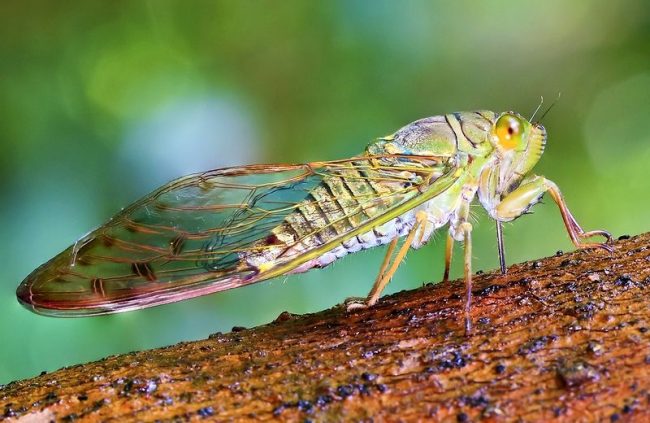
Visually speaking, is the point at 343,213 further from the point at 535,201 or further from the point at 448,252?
the point at 535,201

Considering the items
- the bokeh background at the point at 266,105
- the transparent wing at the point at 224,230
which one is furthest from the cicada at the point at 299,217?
the bokeh background at the point at 266,105

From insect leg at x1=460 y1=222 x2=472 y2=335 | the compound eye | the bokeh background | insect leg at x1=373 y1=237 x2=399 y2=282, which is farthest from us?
the bokeh background

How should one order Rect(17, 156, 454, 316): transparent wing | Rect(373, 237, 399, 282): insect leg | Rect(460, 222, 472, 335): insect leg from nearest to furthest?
Rect(460, 222, 472, 335): insect leg → Rect(17, 156, 454, 316): transparent wing → Rect(373, 237, 399, 282): insect leg

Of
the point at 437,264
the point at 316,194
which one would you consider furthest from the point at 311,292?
the point at 316,194

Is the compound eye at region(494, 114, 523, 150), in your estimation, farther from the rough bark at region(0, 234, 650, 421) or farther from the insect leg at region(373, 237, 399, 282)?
the rough bark at region(0, 234, 650, 421)

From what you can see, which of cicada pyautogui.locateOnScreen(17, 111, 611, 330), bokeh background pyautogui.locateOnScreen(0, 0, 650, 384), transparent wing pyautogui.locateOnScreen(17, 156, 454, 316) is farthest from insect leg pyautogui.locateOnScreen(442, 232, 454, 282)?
transparent wing pyautogui.locateOnScreen(17, 156, 454, 316)

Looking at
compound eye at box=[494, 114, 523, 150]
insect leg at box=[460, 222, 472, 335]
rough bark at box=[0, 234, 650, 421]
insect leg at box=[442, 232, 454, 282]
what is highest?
compound eye at box=[494, 114, 523, 150]

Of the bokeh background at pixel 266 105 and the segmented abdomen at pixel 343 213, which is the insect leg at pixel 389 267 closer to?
the segmented abdomen at pixel 343 213
